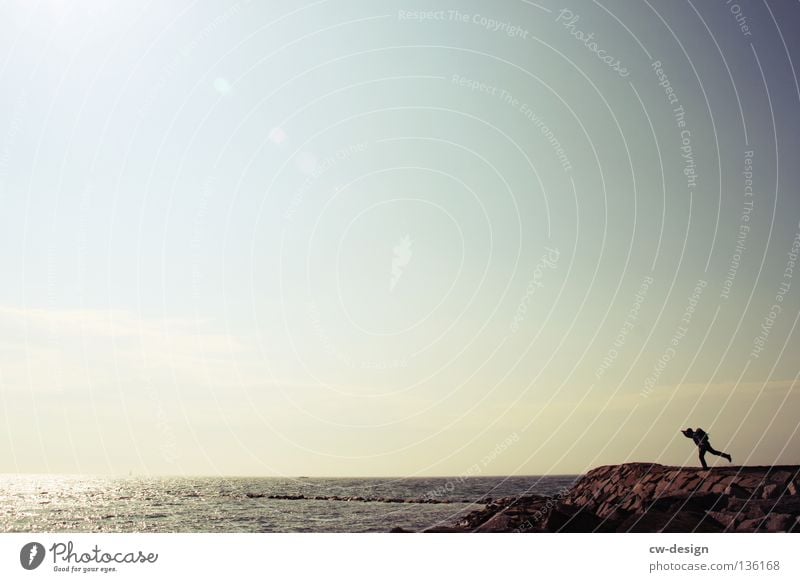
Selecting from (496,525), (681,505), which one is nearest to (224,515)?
(496,525)

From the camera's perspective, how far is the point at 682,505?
25984 mm

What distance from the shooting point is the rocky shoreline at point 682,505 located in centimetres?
2412

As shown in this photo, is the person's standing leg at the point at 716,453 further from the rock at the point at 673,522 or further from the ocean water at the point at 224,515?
the ocean water at the point at 224,515

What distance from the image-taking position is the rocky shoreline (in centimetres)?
2412

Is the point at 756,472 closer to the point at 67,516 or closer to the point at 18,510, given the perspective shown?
the point at 67,516

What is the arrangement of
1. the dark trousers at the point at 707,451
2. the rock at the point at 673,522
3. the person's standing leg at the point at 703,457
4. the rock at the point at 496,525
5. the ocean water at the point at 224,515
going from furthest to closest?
the ocean water at the point at 224,515 < the rock at the point at 496,525 < the person's standing leg at the point at 703,457 < the dark trousers at the point at 707,451 < the rock at the point at 673,522

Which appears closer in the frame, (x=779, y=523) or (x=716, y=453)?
(x=779, y=523)

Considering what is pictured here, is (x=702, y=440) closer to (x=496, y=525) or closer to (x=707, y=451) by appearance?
(x=707, y=451)

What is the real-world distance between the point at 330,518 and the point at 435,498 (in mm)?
27109

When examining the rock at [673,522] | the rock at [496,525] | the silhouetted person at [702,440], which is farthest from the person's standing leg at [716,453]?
the rock at [496,525]

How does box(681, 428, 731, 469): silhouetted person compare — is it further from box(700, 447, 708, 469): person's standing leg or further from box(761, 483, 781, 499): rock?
box(761, 483, 781, 499): rock
